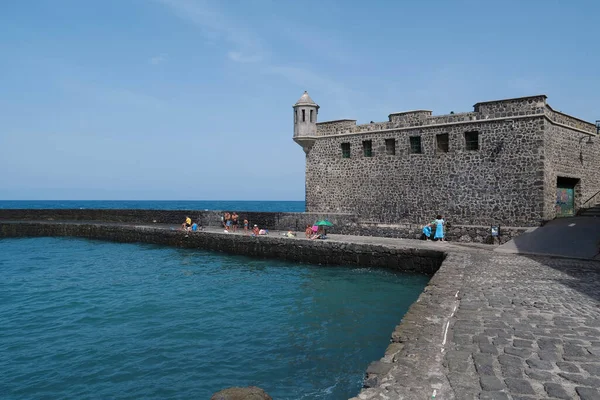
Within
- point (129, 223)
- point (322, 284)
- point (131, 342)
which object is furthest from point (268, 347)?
point (129, 223)

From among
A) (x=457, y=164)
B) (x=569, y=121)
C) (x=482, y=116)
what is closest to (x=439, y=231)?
(x=457, y=164)

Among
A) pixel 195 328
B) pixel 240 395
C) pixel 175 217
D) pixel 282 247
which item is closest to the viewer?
pixel 240 395

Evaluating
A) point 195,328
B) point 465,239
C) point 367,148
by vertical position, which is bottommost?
point 195,328

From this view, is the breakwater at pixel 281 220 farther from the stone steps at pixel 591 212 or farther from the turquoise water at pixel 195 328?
the stone steps at pixel 591 212

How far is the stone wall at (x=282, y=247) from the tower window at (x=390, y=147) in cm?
687

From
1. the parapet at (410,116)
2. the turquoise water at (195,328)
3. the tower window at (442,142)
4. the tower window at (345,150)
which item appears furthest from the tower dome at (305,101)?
the turquoise water at (195,328)

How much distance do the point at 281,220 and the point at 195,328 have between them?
13.8 m

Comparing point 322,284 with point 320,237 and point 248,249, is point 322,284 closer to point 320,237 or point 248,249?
point 320,237

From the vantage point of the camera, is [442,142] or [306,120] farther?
[306,120]

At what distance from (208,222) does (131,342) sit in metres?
18.6

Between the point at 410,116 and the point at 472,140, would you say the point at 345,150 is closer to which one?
the point at 410,116

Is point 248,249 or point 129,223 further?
point 129,223

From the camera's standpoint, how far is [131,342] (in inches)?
389

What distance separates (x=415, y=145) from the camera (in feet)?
72.4
